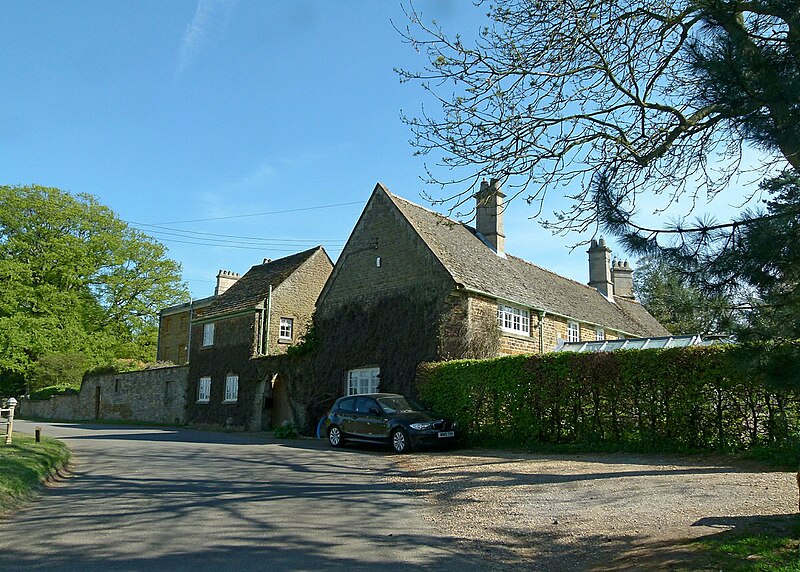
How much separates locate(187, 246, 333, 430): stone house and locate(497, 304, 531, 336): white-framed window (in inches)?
414

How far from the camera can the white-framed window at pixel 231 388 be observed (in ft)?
99.5

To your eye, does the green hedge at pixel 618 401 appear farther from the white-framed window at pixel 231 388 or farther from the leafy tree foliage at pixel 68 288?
the leafy tree foliage at pixel 68 288

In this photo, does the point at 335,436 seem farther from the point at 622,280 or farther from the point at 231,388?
the point at 622,280

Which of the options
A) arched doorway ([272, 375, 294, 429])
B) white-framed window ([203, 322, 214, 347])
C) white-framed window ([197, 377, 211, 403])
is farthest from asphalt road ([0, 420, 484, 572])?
white-framed window ([203, 322, 214, 347])

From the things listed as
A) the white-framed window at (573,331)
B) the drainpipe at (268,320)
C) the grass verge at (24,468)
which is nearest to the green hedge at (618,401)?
the grass verge at (24,468)

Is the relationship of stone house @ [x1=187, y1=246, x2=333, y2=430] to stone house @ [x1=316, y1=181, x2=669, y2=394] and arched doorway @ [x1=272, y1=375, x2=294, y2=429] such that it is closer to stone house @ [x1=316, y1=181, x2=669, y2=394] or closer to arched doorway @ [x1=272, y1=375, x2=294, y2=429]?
arched doorway @ [x1=272, y1=375, x2=294, y2=429]

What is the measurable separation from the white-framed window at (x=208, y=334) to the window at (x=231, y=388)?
2.54 metres

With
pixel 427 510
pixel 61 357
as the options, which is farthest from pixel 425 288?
pixel 61 357

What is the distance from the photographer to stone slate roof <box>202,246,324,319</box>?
104 feet

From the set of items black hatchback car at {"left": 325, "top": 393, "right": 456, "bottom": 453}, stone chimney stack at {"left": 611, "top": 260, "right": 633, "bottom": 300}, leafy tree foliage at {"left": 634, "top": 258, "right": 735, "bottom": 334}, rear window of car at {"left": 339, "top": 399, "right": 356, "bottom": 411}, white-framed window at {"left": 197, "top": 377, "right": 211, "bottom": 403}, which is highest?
stone chimney stack at {"left": 611, "top": 260, "right": 633, "bottom": 300}

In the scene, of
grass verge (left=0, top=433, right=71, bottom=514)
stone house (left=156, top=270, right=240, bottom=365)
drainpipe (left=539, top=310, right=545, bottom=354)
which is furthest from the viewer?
stone house (left=156, top=270, right=240, bottom=365)

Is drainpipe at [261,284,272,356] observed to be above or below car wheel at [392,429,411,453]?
above

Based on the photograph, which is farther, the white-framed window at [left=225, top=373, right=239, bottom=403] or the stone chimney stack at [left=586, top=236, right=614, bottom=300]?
the stone chimney stack at [left=586, top=236, right=614, bottom=300]

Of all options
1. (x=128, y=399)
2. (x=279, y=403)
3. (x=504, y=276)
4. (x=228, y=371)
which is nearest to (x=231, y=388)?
(x=228, y=371)
